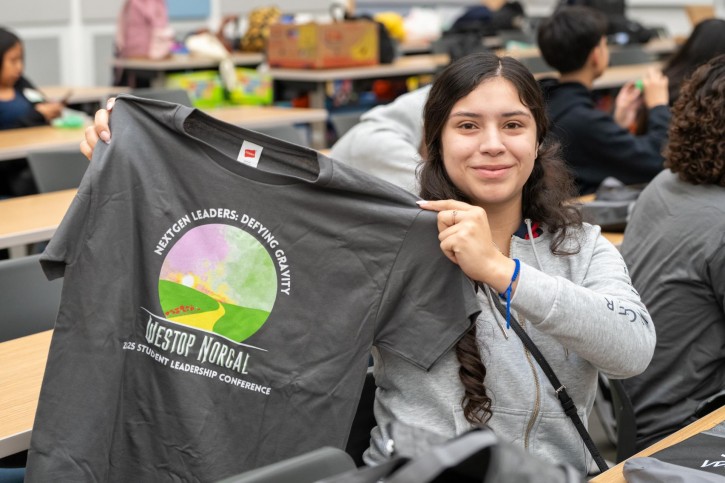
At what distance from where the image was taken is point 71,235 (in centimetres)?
161

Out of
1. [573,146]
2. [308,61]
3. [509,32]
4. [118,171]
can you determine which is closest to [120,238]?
[118,171]

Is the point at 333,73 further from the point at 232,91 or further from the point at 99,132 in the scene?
the point at 99,132

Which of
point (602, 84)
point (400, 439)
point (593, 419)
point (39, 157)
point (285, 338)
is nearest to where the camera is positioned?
point (400, 439)

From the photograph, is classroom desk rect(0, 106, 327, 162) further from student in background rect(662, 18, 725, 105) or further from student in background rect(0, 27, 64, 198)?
student in background rect(662, 18, 725, 105)

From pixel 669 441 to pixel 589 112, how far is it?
6.67 ft

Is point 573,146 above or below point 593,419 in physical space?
above

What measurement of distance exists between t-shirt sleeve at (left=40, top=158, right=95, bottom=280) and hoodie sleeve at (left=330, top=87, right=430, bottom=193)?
4.14ft

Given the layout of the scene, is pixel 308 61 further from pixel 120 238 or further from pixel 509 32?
pixel 120 238

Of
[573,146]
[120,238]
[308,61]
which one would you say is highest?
[120,238]

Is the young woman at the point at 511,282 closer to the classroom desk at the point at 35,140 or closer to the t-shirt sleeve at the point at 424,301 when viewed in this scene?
the t-shirt sleeve at the point at 424,301

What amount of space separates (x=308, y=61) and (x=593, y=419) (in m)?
3.89

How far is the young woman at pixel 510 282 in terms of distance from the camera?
1506 mm

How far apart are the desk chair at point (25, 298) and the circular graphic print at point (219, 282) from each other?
75cm

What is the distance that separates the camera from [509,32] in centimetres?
927
